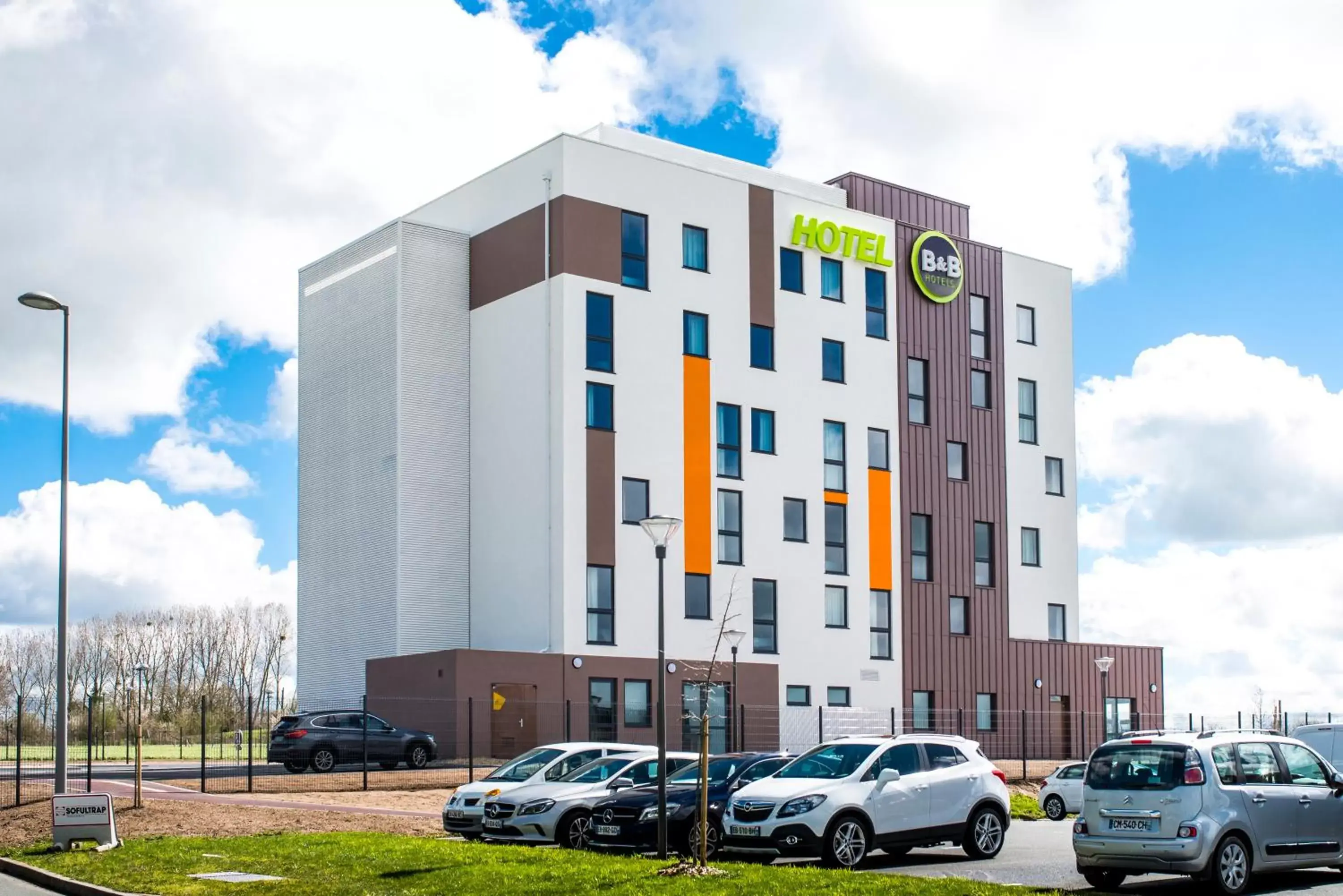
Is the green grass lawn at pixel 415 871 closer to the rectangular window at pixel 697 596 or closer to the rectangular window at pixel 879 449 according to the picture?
the rectangular window at pixel 697 596

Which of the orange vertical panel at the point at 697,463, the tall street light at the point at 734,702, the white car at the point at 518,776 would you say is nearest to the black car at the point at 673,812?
the white car at the point at 518,776

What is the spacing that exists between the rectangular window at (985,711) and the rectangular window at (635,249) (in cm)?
1723

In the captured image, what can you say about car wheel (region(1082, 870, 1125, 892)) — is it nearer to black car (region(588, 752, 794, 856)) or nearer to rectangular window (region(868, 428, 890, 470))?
black car (region(588, 752, 794, 856))

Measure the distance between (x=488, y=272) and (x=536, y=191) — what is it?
120 inches

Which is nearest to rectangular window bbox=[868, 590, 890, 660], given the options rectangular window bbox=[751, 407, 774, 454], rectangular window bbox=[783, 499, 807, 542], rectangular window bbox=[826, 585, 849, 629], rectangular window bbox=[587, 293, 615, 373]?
rectangular window bbox=[826, 585, 849, 629]

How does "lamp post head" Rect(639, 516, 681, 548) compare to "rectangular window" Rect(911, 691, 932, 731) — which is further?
"rectangular window" Rect(911, 691, 932, 731)

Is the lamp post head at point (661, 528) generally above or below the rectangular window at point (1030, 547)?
below

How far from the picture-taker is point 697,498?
43938 mm

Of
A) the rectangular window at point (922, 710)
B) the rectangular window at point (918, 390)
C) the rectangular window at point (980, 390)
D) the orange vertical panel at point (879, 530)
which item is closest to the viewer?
the rectangular window at point (922, 710)

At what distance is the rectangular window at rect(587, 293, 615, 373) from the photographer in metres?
42.5

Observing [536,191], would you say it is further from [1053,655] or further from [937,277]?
[1053,655]

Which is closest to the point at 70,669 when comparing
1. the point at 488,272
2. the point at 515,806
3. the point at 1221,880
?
the point at 488,272

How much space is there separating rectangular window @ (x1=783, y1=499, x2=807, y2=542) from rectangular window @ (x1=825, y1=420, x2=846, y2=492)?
1.19 metres

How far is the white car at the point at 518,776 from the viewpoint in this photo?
22.6m
